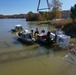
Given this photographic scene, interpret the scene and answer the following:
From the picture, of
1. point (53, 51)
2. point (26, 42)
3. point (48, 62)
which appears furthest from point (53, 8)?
point (48, 62)

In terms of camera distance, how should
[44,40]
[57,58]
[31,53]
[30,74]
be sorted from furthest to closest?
1. [44,40]
2. [31,53]
3. [57,58]
4. [30,74]

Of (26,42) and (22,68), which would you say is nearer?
(22,68)

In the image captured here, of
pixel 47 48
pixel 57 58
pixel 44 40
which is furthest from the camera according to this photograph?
pixel 44 40

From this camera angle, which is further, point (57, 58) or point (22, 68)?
point (57, 58)

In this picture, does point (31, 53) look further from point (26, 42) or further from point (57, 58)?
point (26, 42)

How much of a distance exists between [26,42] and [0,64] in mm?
7946

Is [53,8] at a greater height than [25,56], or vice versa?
[53,8]

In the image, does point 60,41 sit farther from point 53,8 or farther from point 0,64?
point 53,8

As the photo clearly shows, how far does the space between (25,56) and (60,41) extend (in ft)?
16.6

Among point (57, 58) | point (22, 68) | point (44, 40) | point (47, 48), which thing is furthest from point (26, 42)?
point (22, 68)

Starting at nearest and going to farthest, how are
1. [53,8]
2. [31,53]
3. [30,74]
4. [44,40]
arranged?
[30,74]
[31,53]
[44,40]
[53,8]

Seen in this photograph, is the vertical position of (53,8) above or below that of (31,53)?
above

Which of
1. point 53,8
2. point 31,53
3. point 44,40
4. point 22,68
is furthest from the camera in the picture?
point 53,8

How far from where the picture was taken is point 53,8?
50.0m
